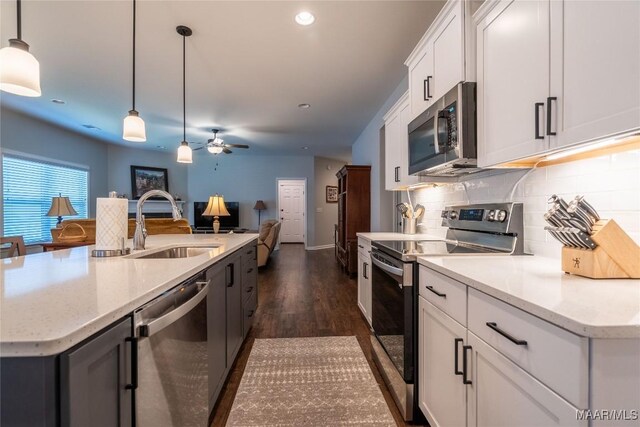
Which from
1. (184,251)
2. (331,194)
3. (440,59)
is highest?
(440,59)

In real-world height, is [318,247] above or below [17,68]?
below

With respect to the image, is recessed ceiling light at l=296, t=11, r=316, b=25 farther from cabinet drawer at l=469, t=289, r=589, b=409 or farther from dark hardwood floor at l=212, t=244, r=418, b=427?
dark hardwood floor at l=212, t=244, r=418, b=427

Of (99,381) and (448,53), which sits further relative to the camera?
(448,53)

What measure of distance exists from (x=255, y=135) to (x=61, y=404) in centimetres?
609

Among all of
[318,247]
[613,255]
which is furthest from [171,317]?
[318,247]

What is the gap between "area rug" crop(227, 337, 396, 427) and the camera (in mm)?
1592

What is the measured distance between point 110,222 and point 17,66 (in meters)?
0.79

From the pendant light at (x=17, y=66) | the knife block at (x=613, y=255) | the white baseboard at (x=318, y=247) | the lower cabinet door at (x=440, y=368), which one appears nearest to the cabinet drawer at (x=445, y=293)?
the lower cabinet door at (x=440, y=368)

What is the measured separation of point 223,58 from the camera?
309 cm

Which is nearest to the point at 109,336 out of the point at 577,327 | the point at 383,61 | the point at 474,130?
the point at 577,327

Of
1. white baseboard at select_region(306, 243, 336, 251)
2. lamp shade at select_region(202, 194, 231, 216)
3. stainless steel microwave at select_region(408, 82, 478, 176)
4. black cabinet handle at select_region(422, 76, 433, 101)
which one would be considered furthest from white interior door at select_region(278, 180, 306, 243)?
stainless steel microwave at select_region(408, 82, 478, 176)

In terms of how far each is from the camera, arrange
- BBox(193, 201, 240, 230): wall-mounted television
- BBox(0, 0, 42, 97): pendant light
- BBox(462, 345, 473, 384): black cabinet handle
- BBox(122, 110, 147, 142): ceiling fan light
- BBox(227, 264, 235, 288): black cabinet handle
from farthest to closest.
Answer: BBox(193, 201, 240, 230): wall-mounted television → BBox(122, 110, 147, 142): ceiling fan light → BBox(227, 264, 235, 288): black cabinet handle → BBox(0, 0, 42, 97): pendant light → BBox(462, 345, 473, 384): black cabinet handle

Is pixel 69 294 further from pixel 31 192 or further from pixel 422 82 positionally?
pixel 31 192

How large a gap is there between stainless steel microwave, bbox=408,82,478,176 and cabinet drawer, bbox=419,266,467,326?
0.65 metres
